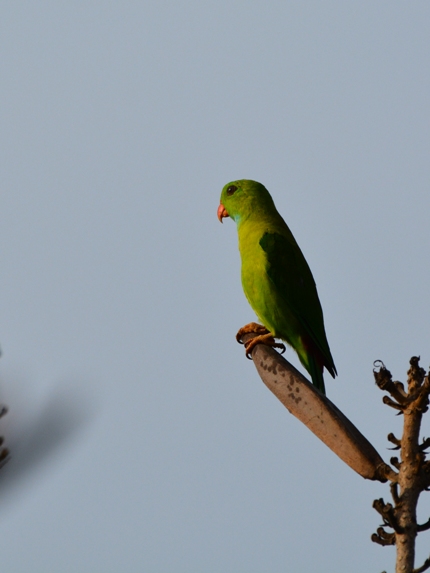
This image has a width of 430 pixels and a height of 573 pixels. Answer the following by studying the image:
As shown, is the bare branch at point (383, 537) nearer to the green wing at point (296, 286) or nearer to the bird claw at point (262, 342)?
the bird claw at point (262, 342)

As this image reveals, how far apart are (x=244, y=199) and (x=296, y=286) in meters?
1.17

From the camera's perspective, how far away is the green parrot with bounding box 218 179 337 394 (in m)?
5.70

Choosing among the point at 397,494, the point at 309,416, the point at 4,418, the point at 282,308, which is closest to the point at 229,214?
the point at 282,308

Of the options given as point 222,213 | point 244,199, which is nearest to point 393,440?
point 244,199

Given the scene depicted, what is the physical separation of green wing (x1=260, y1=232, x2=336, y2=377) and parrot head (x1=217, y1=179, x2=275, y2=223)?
53 centimetres

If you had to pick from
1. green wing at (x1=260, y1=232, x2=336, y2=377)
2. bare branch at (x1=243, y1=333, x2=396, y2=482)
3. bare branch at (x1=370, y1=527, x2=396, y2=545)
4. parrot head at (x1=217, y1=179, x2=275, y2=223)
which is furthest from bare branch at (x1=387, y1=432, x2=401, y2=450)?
parrot head at (x1=217, y1=179, x2=275, y2=223)

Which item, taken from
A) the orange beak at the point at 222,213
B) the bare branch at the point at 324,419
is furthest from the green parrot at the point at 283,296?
the bare branch at the point at 324,419

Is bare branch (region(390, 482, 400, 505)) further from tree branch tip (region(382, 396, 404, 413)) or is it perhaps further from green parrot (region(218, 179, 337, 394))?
green parrot (region(218, 179, 337, 394))

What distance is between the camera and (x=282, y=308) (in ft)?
18.7

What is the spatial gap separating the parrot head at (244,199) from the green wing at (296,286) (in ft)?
1.73

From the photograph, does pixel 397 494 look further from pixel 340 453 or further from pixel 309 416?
pixel 309 416

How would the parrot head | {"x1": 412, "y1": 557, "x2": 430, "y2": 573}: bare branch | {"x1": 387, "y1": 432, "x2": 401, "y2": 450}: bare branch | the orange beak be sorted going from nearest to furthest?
{"x1": 412, "y1": 557, "x2": 430, "y2": 573}: bare branch
{"x1": 387, "y1": 432, "x2": 401, "y2": 450}: bare branch
the parrot head
the orange beak

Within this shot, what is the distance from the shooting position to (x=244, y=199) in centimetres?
653

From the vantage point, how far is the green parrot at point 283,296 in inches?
225
